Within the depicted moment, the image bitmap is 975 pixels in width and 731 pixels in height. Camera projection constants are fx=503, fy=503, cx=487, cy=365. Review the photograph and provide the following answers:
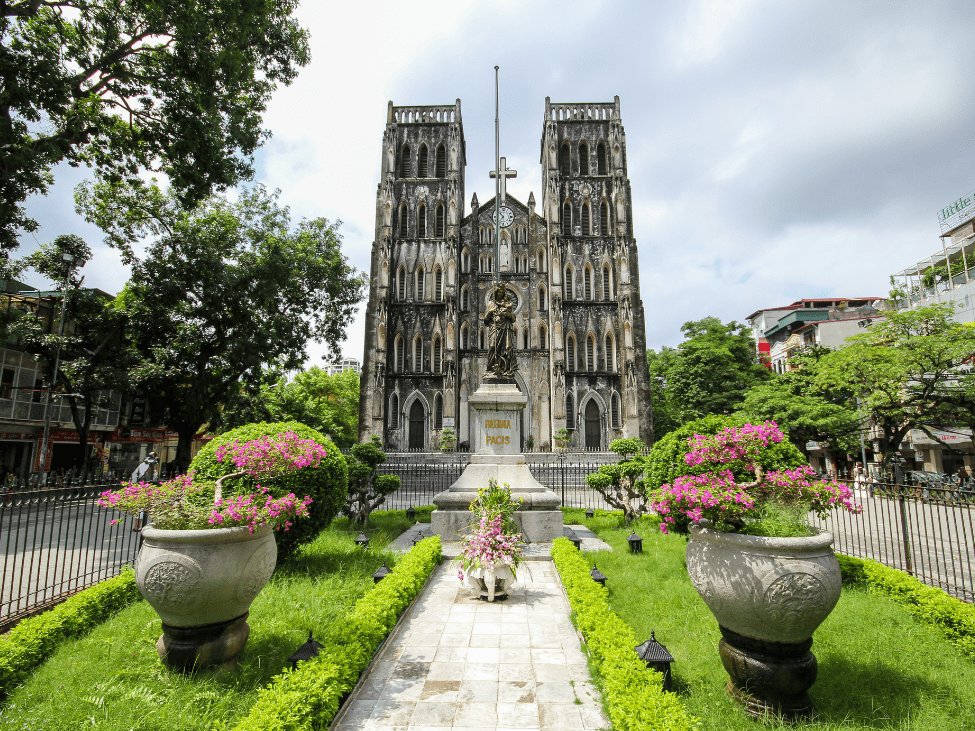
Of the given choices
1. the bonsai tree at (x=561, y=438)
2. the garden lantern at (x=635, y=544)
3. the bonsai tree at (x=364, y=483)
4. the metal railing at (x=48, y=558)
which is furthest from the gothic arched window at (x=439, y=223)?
the garden lantern at (x=635, y=544)

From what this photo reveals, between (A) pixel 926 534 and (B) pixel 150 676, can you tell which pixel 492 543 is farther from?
(A) pixel 926 534

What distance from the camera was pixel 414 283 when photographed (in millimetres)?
33500

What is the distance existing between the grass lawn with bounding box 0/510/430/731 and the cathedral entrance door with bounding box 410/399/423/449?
→ 84.9 feet

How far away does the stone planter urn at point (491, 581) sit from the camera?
585 centimetres

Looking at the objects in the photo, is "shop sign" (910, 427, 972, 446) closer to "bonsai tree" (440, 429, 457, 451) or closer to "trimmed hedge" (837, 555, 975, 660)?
"trimmed hedge" (837, 555, 975, 660)

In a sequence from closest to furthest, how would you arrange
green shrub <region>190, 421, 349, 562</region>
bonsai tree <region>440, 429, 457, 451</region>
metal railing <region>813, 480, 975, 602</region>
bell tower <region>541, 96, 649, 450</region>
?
metal railing <region>813, 480, 975, 602</region>
green shrub <region>190, 421, 349, 562</region>
bonsai tree <region>440, 429, 457, 451</region>
bell tower <region>541, 96, 649, 450</region>

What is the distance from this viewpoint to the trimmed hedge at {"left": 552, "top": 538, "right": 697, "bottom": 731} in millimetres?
2850

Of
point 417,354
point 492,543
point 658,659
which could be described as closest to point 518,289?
point 417,354

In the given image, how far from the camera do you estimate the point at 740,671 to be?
3332mm

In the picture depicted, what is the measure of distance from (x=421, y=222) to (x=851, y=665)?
3374 cm

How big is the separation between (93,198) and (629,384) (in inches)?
1072

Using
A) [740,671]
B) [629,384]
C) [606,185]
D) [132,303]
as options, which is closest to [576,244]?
[606,185]

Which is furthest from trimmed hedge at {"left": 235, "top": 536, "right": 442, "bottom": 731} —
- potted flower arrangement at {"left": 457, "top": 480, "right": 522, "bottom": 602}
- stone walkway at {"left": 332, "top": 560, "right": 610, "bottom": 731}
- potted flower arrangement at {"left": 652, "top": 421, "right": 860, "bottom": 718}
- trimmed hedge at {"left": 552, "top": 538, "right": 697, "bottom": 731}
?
potted flower arrangement at {"left": 652, "top": 421, "right": 860, "bottom": 718}

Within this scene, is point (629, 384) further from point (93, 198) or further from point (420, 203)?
point (93, 198)
